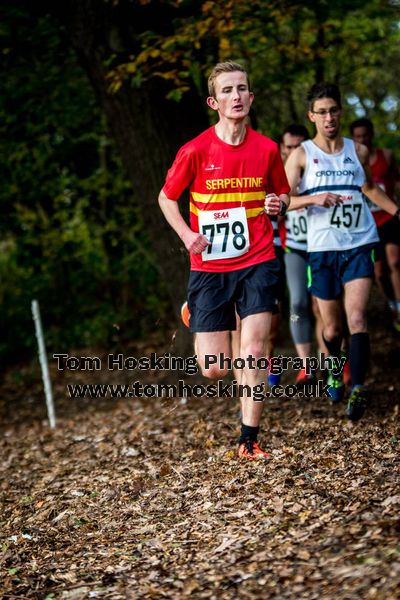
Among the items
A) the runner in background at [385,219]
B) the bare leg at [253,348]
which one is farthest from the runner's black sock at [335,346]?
the bare leg at [253,348]

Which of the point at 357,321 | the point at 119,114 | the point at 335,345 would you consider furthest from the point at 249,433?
the point at 119,114

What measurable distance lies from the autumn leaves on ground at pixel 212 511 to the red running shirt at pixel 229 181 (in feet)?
4.11

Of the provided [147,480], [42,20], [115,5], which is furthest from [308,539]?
[42,20]

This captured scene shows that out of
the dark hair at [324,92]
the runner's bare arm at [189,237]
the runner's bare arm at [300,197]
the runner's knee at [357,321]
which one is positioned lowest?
the runner's knee at [357,321]

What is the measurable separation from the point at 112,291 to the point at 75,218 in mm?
1247

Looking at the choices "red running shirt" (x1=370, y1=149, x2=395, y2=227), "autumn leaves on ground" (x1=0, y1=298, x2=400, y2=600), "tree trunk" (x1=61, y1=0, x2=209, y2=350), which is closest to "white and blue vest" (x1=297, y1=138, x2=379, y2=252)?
"autumn leaves on ground" (x1=0, y1=298, x2=400, y2=600)

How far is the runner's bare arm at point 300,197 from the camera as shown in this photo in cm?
616

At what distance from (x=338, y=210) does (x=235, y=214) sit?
122 cm

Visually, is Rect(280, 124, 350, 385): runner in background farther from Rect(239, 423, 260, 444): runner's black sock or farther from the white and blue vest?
Rect(239, 423, 260, 444): runner's black sock

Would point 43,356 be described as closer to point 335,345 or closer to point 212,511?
point 335,345

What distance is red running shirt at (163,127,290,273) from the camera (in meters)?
5.41

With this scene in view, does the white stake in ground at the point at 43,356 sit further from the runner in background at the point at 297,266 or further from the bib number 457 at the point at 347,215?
the bib number 457 at the point at 347,215

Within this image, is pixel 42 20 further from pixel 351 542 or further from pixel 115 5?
pixel 351 542

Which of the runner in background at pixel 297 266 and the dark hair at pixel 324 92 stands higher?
the dark hair at pixel 324 92
